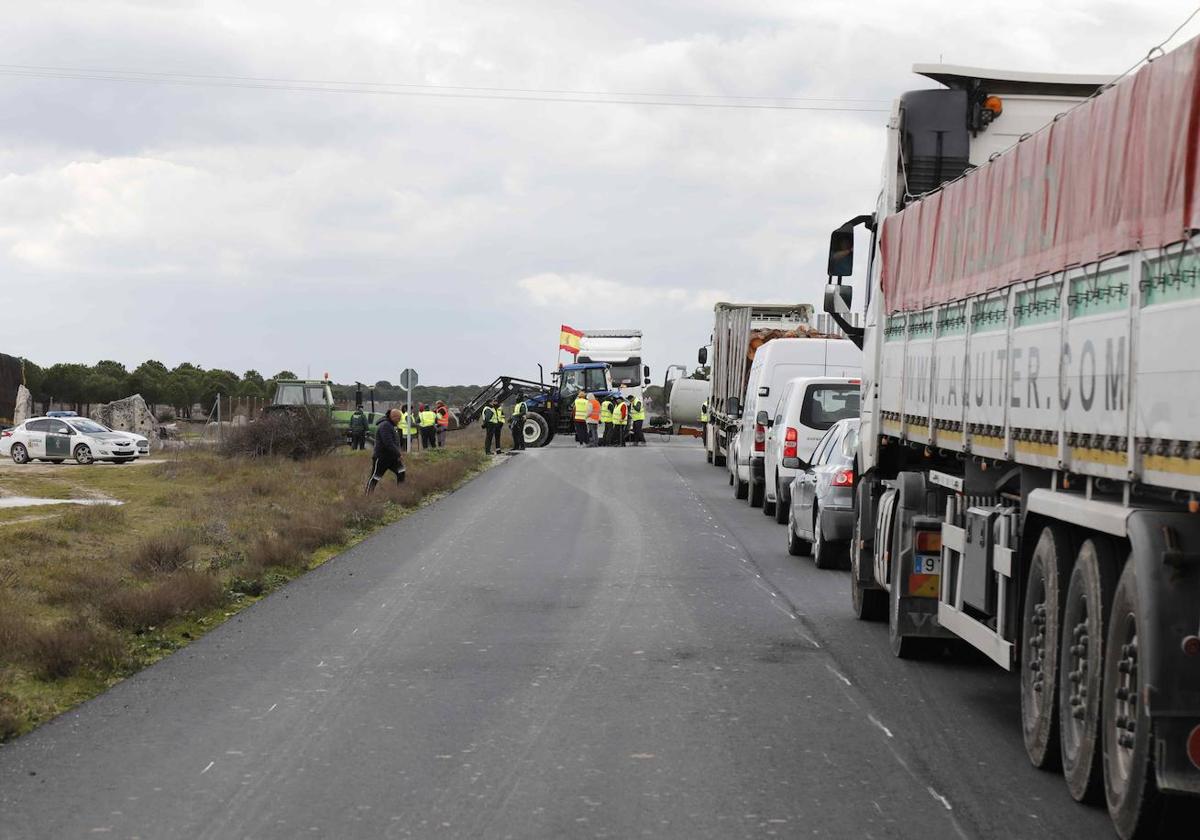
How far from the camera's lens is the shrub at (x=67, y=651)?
10297mm

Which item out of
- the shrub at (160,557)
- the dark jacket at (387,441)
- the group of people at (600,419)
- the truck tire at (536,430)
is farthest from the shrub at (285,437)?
the shrub at (160,557)

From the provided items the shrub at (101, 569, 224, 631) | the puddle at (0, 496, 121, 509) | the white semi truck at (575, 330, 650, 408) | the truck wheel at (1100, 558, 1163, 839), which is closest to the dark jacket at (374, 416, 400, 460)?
the puddle at (0, 496, 121, 509)

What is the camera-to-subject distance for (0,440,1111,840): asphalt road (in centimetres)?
653

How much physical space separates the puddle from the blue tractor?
80.3ft

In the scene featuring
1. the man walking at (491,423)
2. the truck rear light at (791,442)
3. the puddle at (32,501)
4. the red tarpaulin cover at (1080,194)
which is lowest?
the puddle at (32,501)

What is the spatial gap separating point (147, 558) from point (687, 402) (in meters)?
47.8

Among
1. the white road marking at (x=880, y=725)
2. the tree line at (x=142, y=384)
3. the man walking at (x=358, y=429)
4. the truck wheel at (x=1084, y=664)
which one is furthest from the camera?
the tree line at (x=142, y=384)

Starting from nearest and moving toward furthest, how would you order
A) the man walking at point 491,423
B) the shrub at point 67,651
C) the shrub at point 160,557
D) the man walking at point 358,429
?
the shrub at point 67,651 → the shrub at point 160,557 → the man walking at point 491,423 → the man walking at point 358,429

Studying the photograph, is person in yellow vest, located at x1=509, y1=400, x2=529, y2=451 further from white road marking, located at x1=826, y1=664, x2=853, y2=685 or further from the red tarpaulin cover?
white road marking, located at x1=826, y1=664, x2=853, y2=685

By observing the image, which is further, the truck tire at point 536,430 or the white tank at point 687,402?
the white tank at point 687,402

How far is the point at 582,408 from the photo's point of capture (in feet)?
173

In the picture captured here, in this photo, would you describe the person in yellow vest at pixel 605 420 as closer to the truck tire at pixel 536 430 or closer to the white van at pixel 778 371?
the truck tire at pixel 536 430

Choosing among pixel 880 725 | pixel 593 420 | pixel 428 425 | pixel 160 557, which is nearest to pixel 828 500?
pixel 160 557

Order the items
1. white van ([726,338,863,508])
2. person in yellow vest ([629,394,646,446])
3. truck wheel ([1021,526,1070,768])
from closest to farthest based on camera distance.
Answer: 1. truck wheel ([1021,526,1070,768])
2. white van ([726,338,863,508])
3. person in yellow vest ([629,394,646,446])
